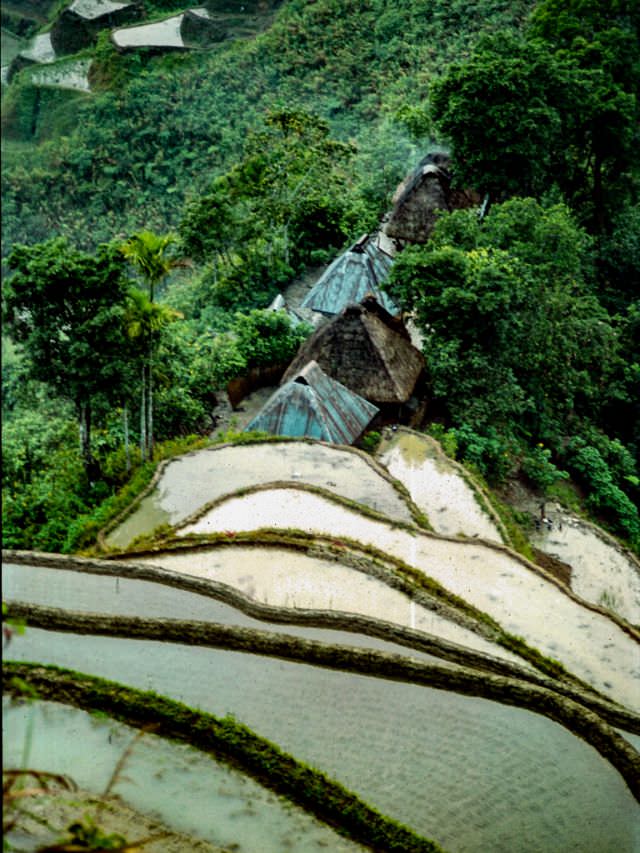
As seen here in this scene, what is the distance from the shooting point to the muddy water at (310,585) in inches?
273

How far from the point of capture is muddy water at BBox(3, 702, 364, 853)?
4812 millimetres

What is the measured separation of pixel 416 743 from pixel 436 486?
5260mm

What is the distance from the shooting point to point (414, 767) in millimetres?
5410

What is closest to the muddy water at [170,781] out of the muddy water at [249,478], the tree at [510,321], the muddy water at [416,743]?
the muddy water at [416,743]

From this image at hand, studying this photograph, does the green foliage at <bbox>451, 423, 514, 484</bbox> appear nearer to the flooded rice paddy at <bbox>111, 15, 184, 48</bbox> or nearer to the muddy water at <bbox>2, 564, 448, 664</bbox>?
the muddy water at <bbox>2, 564, 448, 664</bbox>

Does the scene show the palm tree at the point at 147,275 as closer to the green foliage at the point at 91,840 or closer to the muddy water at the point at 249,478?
the muddy water at the point at 249,478

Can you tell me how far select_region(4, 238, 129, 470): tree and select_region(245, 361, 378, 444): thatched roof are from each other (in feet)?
7.74

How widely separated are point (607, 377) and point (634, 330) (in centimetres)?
126

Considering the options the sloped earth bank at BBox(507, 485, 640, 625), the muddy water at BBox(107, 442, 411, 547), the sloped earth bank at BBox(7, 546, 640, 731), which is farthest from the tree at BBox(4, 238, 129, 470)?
the sloped earth bank at BBox(507, 485, 640, 625)

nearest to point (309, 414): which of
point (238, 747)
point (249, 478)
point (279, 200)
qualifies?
point (249, 478)

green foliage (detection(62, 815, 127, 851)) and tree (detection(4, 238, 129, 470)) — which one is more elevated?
tree (detection(4, 238, 129, 470))

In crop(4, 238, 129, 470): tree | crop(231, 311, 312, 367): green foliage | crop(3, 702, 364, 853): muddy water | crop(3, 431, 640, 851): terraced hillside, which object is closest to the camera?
crop(3, 702, 364, 853): muddy water

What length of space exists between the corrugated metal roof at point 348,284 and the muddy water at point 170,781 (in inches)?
448

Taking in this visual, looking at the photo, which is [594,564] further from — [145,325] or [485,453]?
[145,325]
